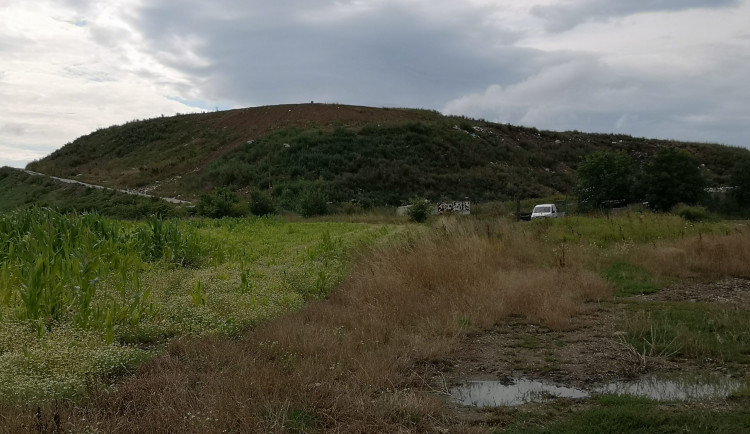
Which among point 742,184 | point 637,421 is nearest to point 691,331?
point 637,421

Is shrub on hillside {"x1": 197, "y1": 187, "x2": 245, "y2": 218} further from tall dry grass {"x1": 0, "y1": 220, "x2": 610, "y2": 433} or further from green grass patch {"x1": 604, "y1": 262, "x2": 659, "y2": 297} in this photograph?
green grass patch {"x1": 604, "y1": 262, "x2": 659, "y2": 297}

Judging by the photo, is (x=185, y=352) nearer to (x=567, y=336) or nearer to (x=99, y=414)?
(x=99, y=414)

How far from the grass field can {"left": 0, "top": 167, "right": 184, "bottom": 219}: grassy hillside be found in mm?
17878

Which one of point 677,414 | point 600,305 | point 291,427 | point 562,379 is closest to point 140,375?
point 291,427

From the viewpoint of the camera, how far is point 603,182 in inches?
1412

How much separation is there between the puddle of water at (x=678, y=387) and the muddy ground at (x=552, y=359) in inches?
7.5

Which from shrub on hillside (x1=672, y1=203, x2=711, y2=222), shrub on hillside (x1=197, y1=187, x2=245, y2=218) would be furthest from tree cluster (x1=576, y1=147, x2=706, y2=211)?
shrub on hillside (x1=197, y1=187, x2=245, y2=218)

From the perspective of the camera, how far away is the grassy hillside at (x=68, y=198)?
2986cm

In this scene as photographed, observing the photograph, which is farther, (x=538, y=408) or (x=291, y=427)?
(x=538, y=408)

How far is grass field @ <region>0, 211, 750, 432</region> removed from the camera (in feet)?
15.4

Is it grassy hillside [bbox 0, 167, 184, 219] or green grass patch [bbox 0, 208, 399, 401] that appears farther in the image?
grassy hillside [bbox 0, 167, 184, 219]

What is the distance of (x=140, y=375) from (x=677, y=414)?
15.6ft

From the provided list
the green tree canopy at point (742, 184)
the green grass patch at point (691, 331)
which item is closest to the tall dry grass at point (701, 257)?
the green grass patch at point (691, 331)

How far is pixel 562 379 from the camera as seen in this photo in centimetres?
604
